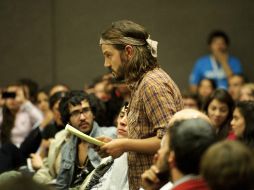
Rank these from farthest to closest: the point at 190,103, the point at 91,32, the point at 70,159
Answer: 1. the point at 91,32
2. the point at 190,103
3. the point at 70,159

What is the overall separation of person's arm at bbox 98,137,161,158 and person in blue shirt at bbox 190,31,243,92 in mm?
4845

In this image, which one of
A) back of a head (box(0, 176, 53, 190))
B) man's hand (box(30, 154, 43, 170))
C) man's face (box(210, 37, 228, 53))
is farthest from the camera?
man's face (box(210, 37, 228, 53))

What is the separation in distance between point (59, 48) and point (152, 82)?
5.74 meters

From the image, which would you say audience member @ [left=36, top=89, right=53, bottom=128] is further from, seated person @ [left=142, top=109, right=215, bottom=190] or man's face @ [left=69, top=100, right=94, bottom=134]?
seated person @ [left=142, top=109, right=215, bottom=190]

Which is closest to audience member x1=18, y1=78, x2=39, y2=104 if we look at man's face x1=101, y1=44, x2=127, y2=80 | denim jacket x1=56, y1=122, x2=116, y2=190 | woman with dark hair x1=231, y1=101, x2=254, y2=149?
denim jacket x1=56, y1=122, x2=116, y2=190

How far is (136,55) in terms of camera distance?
2.96 metres

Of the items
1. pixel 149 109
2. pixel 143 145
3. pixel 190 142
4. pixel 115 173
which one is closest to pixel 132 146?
pixel 143 145

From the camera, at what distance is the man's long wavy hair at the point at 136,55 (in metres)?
2.95

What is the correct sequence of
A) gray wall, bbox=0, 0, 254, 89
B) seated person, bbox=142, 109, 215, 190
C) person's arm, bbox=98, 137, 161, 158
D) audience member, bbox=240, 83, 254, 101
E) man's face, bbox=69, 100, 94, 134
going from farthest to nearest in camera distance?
gray wall, bbox=0, 0, 254, 89, audience member, bbox=240, 83, 254, 101, man's face, bbox=69, 100, 94, 134, person's arm, bbox=98, 137, 161, 158, seated person, bbox=142, 109, 215, 190

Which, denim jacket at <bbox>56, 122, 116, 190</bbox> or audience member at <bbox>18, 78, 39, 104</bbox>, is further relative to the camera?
audience member at <bbox>18, 78, 39, 104</bbox>

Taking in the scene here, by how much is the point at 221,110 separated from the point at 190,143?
9.65 ft

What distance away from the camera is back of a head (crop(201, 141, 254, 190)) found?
6.50 ft

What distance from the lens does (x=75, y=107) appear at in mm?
4453

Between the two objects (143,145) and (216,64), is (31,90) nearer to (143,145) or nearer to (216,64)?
(216,64)
